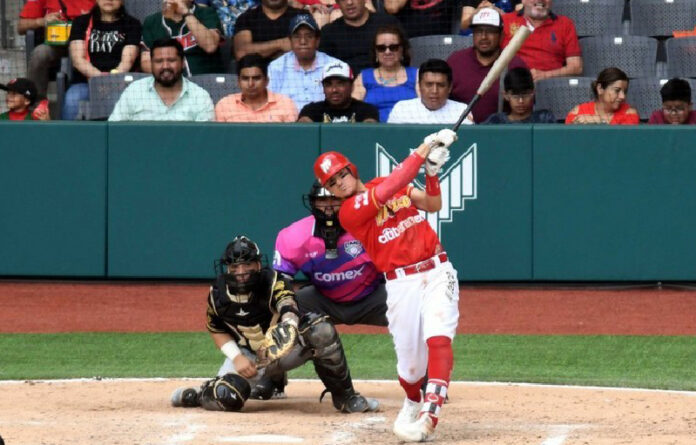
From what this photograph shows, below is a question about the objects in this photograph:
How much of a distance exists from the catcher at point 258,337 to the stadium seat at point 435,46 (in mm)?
6145

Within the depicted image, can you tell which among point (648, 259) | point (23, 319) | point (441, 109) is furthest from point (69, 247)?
point (648, 259)

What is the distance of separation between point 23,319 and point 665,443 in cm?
655

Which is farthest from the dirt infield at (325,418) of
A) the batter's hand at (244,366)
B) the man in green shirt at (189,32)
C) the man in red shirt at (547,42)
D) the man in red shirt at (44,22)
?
the man in red shirt at (44,22)

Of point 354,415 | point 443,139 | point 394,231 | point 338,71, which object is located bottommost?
point 354,415

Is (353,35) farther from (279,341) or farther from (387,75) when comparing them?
(279,341)

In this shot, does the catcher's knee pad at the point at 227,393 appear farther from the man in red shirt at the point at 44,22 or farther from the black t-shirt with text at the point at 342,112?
the man in red shirt at the point at 44,22

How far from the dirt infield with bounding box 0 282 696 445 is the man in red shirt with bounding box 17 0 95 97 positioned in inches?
139

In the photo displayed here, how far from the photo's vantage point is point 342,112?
1288cm

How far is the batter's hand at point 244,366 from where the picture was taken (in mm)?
7918

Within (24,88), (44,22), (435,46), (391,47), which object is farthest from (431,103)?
(44,22)

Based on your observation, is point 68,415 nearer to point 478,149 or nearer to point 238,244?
point 238,244

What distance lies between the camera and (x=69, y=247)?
1305 cm

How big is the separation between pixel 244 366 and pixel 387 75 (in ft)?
19.1

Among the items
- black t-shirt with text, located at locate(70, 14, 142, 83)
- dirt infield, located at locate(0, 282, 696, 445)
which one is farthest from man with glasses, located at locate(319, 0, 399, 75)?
dirt infield, located at locate(0, 282, 696, 445)
